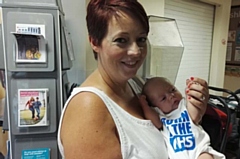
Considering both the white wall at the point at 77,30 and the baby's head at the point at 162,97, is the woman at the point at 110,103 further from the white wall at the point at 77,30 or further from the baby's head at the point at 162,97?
the white wall at the point at 77,30

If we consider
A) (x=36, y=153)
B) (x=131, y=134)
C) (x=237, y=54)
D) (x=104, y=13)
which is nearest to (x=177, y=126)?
(x=131, y=134)

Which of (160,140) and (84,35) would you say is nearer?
(160,140)

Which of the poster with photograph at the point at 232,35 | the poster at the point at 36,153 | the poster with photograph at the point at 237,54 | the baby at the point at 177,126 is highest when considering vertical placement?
the poster with photograph at the point at 232,35

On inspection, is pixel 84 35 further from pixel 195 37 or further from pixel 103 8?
pixel 195 37

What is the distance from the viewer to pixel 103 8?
80 centimetres

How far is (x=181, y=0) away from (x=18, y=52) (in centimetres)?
254

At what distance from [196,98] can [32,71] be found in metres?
0.79

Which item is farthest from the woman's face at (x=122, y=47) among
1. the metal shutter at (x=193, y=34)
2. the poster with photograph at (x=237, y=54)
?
the poster with photograph at (x=237, y=54)

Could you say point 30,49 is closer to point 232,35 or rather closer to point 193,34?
point 193,34

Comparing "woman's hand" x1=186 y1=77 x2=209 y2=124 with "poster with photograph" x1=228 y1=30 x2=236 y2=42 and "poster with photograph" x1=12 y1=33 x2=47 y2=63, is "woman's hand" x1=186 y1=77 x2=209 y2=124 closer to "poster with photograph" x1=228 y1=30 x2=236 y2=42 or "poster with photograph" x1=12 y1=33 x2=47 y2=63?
"poster with photograph" x1=12 y1=33 x2=47 y2=63

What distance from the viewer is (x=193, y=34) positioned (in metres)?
3.44

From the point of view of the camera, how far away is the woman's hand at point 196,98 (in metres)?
1.05

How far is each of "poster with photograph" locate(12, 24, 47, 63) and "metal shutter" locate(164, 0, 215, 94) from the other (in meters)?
2.13

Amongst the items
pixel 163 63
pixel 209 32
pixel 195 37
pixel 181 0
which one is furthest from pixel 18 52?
pixel 209 32
